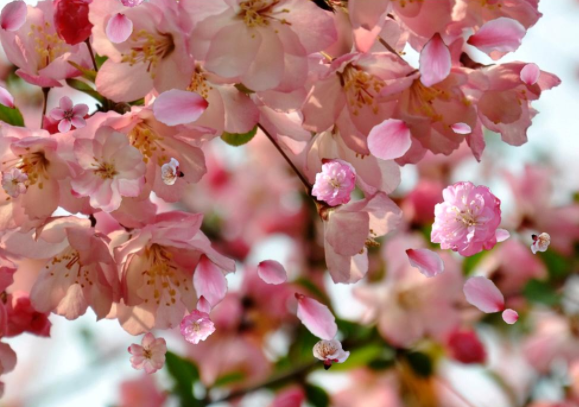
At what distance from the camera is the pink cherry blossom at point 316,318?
0.76m

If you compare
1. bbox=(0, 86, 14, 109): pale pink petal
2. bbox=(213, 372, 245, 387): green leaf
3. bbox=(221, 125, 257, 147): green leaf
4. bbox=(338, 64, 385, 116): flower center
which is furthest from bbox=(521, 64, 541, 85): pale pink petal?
bbox=(213, 372, 245, 387): green leaf

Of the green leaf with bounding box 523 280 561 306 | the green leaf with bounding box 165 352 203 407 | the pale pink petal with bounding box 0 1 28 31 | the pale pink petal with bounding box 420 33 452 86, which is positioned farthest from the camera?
the green leaf with bounding box 523 280 561 306

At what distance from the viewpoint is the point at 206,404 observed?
57.2 inches

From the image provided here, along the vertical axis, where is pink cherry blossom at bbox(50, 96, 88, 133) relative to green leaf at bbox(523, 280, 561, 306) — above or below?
above

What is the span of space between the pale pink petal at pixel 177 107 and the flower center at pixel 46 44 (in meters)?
0.20

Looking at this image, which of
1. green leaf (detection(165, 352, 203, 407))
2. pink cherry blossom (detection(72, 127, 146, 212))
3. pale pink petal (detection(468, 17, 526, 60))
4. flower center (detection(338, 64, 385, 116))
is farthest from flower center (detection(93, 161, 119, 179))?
green leaf (detection(165, 352, 203, 407))

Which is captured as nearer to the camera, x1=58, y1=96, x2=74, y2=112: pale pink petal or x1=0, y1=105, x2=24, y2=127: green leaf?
x1=58, y1=96, x2=74, y2=112: pale pink petal

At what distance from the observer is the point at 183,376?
1.43m

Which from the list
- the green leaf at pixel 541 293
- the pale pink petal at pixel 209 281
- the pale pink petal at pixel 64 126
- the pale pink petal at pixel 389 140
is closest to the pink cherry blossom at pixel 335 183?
the pale pink petal at pixel 389 140

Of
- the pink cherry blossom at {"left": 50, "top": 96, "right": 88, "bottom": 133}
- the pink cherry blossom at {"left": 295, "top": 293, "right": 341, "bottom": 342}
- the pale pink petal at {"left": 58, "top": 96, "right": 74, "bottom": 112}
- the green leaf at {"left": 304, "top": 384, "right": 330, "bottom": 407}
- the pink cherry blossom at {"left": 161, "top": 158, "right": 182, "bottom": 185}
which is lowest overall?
the green leaf at {"left": 304, "top": 384, "right": 330, "bottom": 407}

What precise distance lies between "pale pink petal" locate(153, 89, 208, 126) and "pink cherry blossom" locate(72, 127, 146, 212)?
49 millimetres

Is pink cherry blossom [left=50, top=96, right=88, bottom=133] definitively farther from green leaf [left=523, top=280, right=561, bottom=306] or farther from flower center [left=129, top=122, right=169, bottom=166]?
green leaf [left=523, top=280, right=561, bottom=306]

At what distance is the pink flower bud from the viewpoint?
2.30 feet

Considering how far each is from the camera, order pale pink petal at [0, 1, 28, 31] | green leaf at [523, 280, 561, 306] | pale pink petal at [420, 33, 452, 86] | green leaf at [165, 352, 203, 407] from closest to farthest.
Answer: pale pink petal at [420, 33, 452, 86]
pale pink petal at [0, 1, 28, 31]
green leaf at [165, 352, 203, 407]
green leaf at [523, 280, 561, 306]
